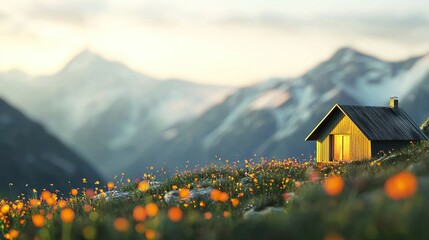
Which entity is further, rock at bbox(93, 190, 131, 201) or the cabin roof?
the cabin roof

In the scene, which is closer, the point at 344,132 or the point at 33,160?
the point at 344,132

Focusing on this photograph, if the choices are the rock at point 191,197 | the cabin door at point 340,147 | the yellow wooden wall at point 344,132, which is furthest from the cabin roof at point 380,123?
the rock at point 191,197

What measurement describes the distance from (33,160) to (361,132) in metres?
152

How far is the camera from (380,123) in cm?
3903

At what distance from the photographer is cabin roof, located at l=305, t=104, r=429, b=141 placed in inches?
1490

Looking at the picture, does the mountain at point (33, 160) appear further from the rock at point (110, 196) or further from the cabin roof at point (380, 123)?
the rock at point (110, 196)

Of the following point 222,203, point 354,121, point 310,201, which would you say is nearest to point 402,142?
point 354,121

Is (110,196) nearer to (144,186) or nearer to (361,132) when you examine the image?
(144,186)

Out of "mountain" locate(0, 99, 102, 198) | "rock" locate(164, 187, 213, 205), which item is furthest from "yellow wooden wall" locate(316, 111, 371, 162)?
"mountain" locate(0, 99, 102, 198)

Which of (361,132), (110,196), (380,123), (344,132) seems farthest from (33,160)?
(110,196)

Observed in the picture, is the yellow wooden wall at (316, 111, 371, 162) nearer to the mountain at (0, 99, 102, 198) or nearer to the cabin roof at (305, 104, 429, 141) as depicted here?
the cabin roof at (305, 104, 429, 141)

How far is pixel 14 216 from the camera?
1706cm

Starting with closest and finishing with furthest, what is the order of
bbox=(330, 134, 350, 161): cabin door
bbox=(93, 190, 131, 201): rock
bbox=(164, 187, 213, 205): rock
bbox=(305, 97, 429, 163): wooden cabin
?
1. bbox=(164, 187, 213, 205): rock
2. bbox=(93, 190, 131, 201): rock
3. bbox=(305, 97, 429, 163): wooden cabin
4. bbox=(330, 134, 350, 161): cabin door

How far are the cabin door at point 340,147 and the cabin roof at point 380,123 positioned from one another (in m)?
1.26
